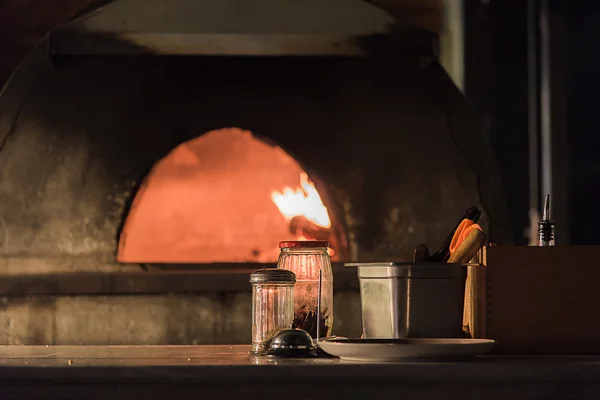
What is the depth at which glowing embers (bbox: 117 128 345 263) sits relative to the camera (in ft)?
6.90

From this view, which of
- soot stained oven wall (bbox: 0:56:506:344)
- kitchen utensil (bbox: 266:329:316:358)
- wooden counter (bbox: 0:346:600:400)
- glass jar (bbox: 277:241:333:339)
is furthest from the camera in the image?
soot stained oven wall (bbox: 0:56:506:344)

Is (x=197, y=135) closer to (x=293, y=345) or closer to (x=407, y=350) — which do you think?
(x=293, y=345)

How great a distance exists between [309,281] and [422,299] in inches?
7.8

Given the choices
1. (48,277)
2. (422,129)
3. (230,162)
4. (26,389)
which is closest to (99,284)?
(48,277)

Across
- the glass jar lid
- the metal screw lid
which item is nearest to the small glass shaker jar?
the metal screw lid

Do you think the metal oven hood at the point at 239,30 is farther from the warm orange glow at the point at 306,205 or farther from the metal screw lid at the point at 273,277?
the metal screw lid at the point at 273,277

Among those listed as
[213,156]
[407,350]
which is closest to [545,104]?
[213,156]

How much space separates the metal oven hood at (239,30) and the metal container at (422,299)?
1035mm

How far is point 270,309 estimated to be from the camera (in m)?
1.27

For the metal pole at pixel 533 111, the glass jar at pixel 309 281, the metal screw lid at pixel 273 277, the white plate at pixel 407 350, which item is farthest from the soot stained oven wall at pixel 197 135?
the white plate at pixel 407 350

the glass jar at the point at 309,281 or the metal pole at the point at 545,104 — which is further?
the metal pole at the point at 545,104

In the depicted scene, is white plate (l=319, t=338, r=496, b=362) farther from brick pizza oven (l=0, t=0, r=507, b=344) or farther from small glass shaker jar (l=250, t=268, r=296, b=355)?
brick pizza oven (l=0, t=0, r=507, b=344)

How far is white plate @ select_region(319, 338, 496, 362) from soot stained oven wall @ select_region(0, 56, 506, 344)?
0.93 metres

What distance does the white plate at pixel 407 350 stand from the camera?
1074 mm
